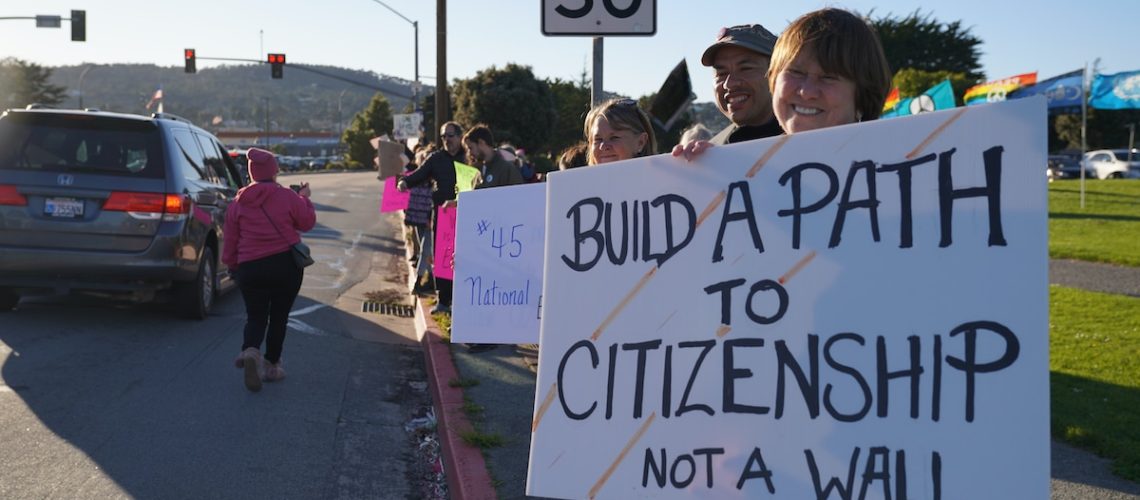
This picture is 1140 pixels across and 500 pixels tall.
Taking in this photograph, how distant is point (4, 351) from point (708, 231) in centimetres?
681

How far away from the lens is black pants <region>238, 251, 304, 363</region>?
7.15 metres

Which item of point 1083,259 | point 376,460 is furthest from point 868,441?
point 1083,259

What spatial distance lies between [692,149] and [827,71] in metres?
0.39

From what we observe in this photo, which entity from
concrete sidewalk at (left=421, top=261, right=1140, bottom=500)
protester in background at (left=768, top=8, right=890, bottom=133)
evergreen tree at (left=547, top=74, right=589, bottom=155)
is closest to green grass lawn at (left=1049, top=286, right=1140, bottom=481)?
concrete sidewalk at (left=421, top=261, right=1140, bottom=500)

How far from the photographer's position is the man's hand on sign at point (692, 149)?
105 inches

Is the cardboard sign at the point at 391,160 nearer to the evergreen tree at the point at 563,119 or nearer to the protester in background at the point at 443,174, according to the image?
the protester in background at the point at 443,174

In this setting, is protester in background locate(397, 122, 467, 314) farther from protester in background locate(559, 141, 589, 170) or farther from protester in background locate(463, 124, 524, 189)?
protester in background locate(559, 141, 589, 170)

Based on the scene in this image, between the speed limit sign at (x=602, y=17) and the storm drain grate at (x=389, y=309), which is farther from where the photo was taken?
the storm drain grate at (x=389, y=309)

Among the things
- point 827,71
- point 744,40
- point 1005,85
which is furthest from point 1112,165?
point 827,71

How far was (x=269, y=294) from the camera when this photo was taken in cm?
730

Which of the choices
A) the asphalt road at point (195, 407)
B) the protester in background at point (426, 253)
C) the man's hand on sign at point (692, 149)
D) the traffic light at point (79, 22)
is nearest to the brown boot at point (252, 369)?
the asphalt road at point (195, 407)

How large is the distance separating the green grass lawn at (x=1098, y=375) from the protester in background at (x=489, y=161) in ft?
14.0

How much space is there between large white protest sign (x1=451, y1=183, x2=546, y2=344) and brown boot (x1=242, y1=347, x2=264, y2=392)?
8.61 feet

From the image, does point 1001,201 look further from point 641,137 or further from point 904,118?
point 641,137
